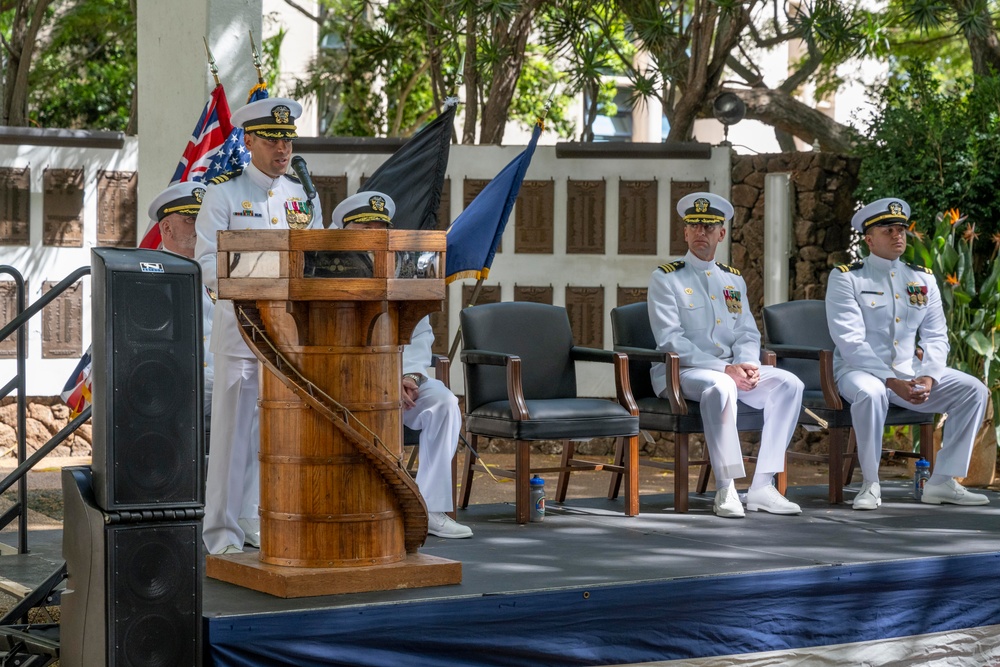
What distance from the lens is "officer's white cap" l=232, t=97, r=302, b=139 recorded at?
5.19 metres

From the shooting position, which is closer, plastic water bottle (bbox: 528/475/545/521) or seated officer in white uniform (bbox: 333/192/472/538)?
seated officer in white uniform (bbox: 333/192/472/538)

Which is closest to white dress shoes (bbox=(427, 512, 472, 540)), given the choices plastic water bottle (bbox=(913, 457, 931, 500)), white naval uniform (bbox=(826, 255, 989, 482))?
white naval uniform (bbox=(826, 255, 989, 482))

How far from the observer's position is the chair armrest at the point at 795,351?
6849 mm

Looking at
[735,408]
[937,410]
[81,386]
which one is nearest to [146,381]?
[81,386]

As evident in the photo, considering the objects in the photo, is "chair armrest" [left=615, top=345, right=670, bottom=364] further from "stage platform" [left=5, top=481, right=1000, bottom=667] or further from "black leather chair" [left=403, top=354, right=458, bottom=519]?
"black leather chair" [left=403, top=354, right=458, bottom=519]

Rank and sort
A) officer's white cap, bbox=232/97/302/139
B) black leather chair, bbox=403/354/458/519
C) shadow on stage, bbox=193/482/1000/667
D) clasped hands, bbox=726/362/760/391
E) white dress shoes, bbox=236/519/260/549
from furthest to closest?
clasped hands, bbox=726/362/760/391, black leather chair, bbox=403/354/458/519, white dress shoes, bbox=236/519/260/549, officer's white cap, bbox=232/97/302/139, shadow on stage, bbox=193/482/1000/667

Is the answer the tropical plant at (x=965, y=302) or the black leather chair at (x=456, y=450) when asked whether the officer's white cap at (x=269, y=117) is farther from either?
the tropical plant at (x=965, y=302)

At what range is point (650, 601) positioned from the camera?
4641 mm

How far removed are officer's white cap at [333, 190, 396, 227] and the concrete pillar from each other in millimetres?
2309

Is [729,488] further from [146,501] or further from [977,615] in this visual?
[146,501]

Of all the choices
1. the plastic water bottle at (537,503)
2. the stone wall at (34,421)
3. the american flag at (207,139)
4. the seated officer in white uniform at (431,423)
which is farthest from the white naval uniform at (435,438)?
the stone wall at (34,421)

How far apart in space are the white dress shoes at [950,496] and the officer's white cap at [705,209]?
1701mm

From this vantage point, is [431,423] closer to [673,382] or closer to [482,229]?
[673,382]

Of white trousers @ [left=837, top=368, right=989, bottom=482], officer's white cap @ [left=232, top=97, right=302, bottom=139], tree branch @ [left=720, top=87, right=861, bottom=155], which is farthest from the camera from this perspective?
tree branch @ [left=720, top=87, right=861, bottom=155]
